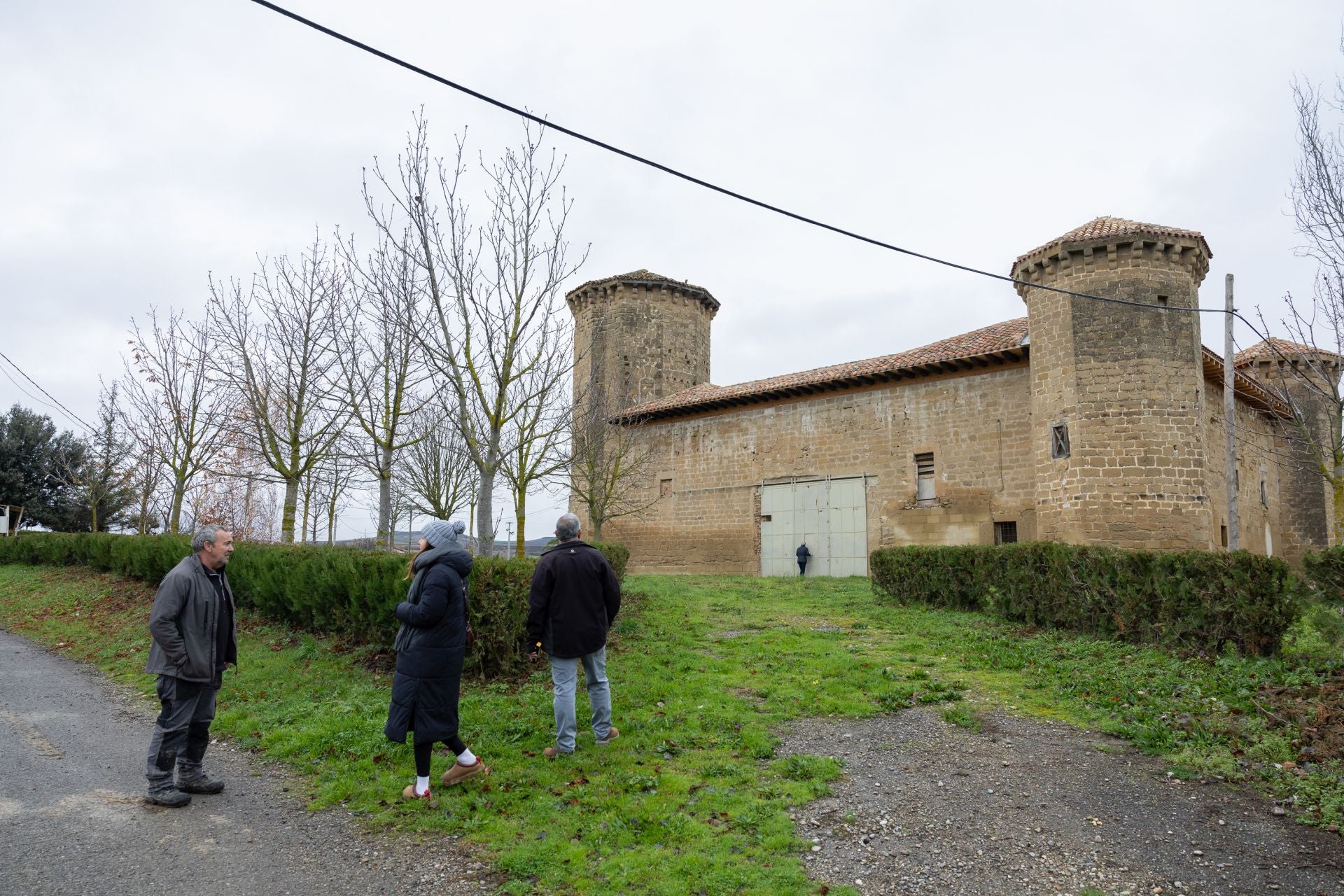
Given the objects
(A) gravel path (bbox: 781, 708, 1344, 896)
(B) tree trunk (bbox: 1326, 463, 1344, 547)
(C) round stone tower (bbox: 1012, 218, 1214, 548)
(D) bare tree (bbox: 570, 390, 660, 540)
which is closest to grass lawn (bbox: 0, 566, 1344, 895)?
(A) gravel path (bbox: 781, 708, 1344, 896)

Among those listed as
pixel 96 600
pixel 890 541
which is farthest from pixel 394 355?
pixel 890 541

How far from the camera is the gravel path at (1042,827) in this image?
3.71m

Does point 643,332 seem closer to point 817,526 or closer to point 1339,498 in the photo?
point 817,526

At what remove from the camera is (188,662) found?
480 cm

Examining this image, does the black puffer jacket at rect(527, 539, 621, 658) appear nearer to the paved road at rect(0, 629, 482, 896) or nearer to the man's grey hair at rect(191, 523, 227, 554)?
the paved road at rect(0, 629, 482, 896)

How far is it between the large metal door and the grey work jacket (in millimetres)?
17114

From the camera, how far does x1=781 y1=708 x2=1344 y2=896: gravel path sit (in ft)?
12.2

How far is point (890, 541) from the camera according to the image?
64.6ft

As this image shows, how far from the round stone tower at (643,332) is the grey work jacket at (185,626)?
22.3 m

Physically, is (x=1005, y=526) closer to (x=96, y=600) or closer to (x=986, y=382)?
(x=986, y=382)

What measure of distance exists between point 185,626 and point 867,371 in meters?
17.3

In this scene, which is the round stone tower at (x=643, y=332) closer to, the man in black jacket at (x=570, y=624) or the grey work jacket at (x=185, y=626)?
the man in black jacket at (x=570, y=624)

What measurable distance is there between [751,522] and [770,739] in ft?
55.9

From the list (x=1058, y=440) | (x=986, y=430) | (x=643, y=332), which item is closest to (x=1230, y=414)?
(x=1058, y=440)
